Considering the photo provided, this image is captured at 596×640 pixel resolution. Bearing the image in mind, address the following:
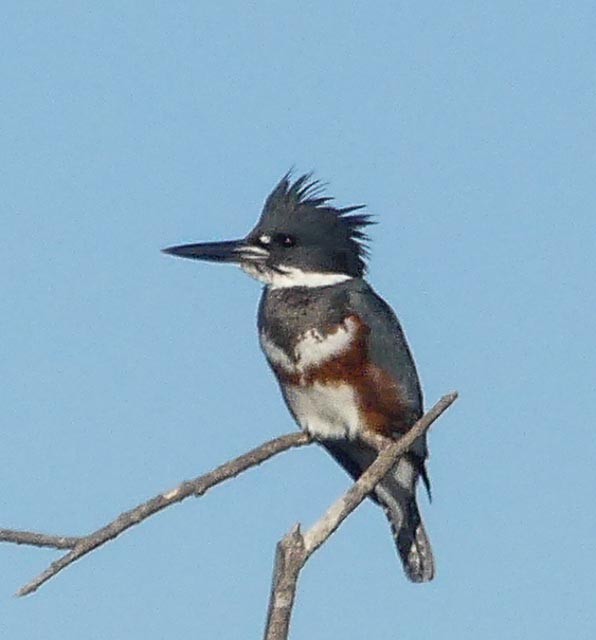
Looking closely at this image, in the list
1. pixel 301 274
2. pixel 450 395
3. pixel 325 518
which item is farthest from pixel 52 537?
pixel 301 274

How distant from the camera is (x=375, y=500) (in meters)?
5.86

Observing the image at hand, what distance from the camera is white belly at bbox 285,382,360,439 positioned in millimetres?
5777

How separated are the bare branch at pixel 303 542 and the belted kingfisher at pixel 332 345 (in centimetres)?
230

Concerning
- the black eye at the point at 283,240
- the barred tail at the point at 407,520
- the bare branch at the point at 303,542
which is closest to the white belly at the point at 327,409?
the barred tail at the point at 407,520

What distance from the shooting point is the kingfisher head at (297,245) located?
6.12 meters

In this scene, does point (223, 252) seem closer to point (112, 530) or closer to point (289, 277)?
point (289, 277)

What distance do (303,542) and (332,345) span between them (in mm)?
3191

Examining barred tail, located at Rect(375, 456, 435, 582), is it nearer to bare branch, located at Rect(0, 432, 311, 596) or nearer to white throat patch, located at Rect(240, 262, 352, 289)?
white throat patch, located at Rect(240, 262, 352, 289)

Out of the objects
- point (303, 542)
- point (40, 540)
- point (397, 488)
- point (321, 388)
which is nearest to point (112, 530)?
point (40, 540)

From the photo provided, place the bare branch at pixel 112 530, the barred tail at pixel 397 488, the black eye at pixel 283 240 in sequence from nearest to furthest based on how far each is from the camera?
the bare branch at pixel 112 530, the barred tail at pixel 397 488, the black eye at pixel 283 240

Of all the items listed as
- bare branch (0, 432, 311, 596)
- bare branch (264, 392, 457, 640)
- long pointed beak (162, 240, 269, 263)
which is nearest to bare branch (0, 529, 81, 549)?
bare branch (0, 432, 311, 596)

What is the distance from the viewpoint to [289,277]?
6.15m

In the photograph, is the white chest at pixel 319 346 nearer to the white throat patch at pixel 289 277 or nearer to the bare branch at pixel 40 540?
the white throat patch at pixel 289 277

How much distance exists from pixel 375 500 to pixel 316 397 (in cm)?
50
